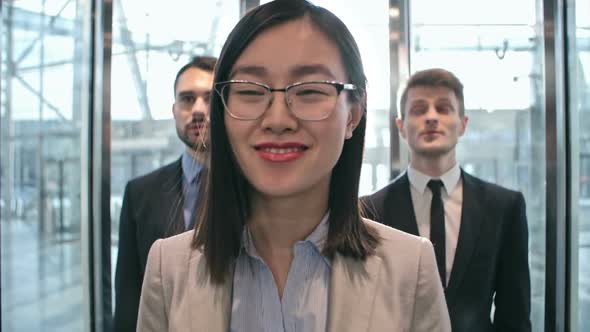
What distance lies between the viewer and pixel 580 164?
282 cm

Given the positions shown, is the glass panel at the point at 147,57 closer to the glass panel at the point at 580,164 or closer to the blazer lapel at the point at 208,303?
the glass panel at the point at 580,164

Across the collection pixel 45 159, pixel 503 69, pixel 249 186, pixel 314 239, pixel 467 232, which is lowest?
pixel 467 232

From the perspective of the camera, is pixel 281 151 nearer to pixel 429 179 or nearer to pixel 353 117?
pixel 353 117

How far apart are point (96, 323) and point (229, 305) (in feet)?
8.13

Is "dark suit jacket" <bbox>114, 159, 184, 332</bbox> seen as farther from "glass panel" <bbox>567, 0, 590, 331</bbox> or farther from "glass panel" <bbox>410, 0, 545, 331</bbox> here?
"glass panel" <bbox>567, 0, 590, 331</bbox>

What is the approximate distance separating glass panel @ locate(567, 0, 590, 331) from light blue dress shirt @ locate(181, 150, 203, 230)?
2234mm

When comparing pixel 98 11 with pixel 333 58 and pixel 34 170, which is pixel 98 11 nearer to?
pixel 34 170

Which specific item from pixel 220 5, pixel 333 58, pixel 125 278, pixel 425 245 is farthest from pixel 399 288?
pixel 220 5

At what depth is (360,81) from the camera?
2.96 ft

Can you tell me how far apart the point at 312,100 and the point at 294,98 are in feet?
0.10

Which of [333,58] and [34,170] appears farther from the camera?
[34,170]

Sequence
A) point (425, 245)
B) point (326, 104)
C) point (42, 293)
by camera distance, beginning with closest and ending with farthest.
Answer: point (326, 104) → point (425, 245) → point (42, 293)

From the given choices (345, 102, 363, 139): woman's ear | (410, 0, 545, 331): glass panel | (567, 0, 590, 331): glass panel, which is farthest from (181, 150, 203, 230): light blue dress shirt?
(567, 0, 590, 331): glass panel

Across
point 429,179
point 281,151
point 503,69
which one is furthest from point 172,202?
point 503,69
